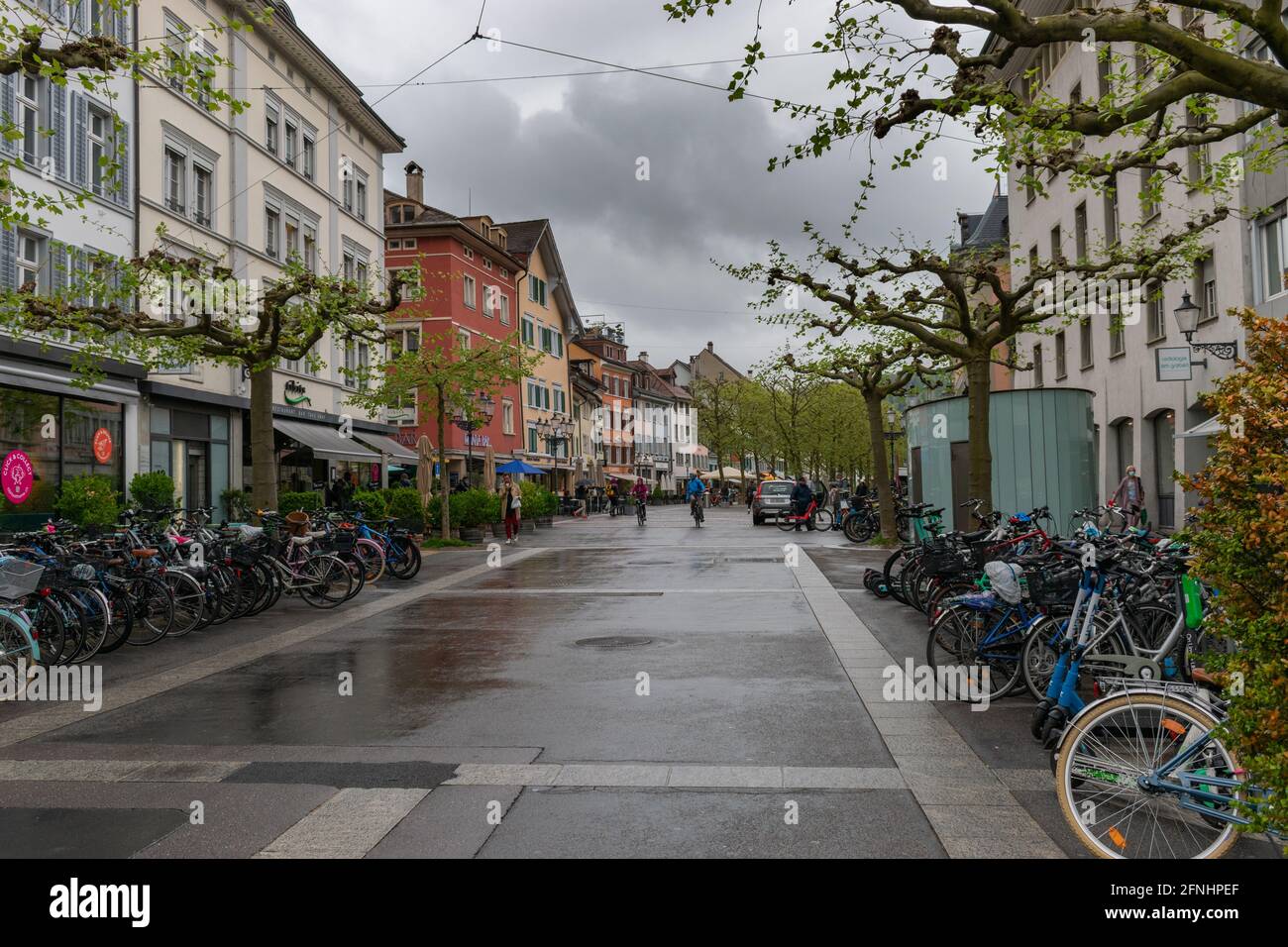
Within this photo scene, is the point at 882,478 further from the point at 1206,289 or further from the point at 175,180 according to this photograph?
the point at 175,180

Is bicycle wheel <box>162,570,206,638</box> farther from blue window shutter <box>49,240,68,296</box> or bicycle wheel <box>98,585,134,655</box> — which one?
blue window shutter <box>49,240,68,296</box>

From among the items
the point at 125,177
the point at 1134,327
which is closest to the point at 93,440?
the point at 125,177

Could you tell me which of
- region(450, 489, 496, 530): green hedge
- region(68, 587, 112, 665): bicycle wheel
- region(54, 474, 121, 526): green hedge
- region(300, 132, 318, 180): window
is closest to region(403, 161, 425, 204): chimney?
region(300, 132, 318, 180): window

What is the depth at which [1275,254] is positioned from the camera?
2066 centimetres

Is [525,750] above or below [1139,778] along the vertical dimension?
below

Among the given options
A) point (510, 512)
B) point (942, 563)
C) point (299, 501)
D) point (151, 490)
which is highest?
point (151, 490)

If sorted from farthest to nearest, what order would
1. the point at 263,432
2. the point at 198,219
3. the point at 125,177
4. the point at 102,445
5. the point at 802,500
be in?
the point at 802,500 < the point at 198,219 < the point at 125,177 < the point at 102,445 < the point at 263,432

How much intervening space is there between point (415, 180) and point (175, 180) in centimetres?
2531

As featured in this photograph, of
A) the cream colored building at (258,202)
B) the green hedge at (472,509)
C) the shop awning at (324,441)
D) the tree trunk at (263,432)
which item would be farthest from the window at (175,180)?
A: the green hedge at (472,509)

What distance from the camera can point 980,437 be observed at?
16.5 metres

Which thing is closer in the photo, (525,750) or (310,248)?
(525,750)

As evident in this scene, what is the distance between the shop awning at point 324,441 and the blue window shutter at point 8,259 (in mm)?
10223
